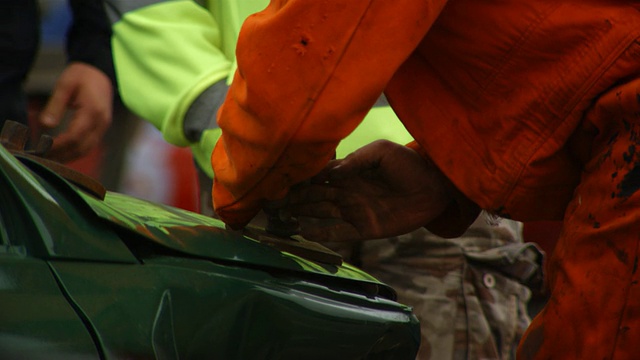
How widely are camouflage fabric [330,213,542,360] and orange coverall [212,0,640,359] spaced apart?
0.72 metres

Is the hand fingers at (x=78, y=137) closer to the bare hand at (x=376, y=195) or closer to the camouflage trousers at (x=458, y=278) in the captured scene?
the camouflage trousers at (x=458, y=278)

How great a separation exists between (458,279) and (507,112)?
0.90m

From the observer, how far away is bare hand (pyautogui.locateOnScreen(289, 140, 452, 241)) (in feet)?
6.18

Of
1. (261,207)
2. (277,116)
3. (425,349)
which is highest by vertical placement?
(277,116)

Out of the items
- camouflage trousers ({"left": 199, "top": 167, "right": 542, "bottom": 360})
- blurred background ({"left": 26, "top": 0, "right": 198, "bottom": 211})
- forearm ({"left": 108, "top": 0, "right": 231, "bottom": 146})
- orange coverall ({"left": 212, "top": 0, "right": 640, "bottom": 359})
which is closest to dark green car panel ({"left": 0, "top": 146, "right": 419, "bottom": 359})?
orange coverall ({"left": 212, "top": 0, "right": 640, "bottom": 359})

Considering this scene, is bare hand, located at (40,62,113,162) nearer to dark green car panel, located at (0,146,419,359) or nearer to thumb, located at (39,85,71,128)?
thumb, located at (39,85,71,128)

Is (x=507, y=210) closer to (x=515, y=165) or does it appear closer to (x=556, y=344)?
(x=515, y=165)

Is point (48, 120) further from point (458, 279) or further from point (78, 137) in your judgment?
point (458, 279)

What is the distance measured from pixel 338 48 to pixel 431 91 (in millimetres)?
268

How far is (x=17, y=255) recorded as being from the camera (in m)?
1.27

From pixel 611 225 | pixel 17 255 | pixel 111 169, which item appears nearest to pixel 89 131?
pixel 17 255

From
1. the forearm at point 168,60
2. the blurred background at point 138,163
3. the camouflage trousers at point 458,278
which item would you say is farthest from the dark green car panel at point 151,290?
the blurred background at point 138,163

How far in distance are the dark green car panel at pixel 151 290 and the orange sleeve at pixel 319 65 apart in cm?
20

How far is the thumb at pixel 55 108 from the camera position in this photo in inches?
96.5
